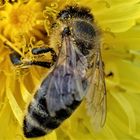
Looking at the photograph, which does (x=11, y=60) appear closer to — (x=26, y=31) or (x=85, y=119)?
(x=26, y=31)

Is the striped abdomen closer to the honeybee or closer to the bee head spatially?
the honeybee

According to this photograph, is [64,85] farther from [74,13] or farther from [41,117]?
[74,13]

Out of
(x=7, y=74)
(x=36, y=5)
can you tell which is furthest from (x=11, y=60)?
(x=36, y=5)

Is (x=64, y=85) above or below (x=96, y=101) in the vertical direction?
above

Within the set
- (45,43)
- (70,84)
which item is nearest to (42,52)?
(45,43)

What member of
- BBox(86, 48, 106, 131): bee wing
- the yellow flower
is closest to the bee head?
the yellow flower

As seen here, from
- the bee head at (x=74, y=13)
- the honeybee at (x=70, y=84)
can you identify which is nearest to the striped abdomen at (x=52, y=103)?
the honeybee at (x=70, y=84)

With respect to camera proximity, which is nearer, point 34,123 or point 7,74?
point 34,123
